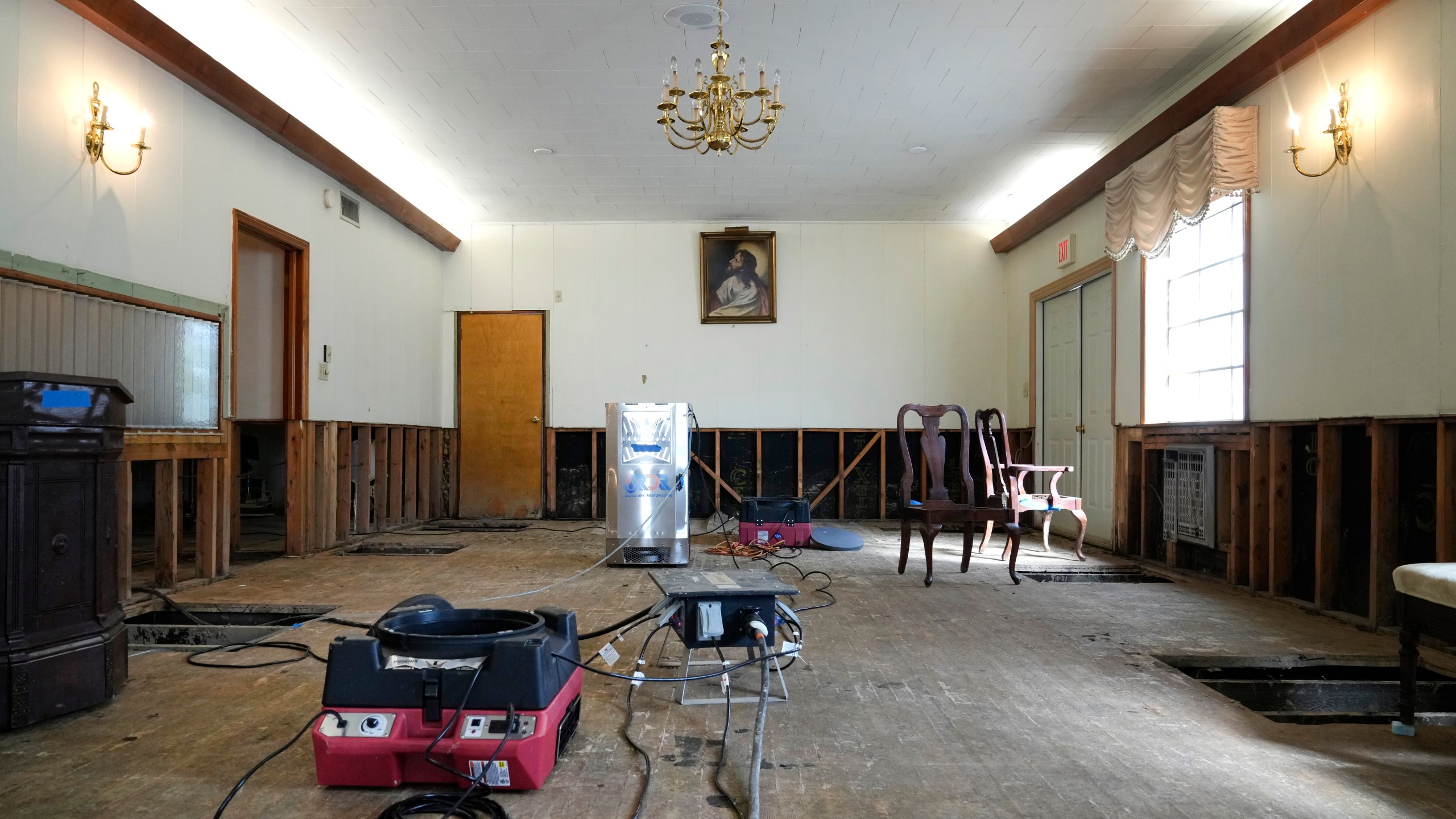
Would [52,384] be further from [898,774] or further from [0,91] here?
[898,774]

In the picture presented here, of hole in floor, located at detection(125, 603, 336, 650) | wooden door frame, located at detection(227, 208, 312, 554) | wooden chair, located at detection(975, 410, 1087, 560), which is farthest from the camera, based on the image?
wooden door frame, located at detection(227, 208, 312, 554)

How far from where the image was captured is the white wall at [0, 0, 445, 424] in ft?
12.2

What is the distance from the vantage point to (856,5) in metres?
4.66

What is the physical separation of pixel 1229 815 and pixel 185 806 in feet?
8.36

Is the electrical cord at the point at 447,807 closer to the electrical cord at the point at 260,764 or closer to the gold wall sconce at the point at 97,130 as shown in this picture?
the electrical cord at the point at 260,764

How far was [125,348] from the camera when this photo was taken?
4.36 m

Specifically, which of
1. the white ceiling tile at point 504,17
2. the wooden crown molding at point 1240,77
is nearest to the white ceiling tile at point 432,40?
the white ceiling tile at point 504,17

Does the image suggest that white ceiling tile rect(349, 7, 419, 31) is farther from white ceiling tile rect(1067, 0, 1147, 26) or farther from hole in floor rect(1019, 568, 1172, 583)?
hole in floor rect(1019, 568, 1172, 583)

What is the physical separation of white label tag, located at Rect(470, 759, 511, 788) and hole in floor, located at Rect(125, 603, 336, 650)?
2354 millimetres

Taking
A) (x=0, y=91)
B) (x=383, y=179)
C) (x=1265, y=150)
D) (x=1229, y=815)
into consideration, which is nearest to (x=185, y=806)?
(x=1229, y=815)

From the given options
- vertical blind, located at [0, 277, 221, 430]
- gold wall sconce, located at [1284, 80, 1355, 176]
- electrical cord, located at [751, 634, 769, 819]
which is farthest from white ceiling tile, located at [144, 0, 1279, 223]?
electrical cord, located at [751, 634, 769, 819]

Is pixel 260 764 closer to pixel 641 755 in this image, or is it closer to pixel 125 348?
pixel 641 755

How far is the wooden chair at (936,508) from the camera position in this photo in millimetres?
5129

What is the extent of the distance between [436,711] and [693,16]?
4.18 m
